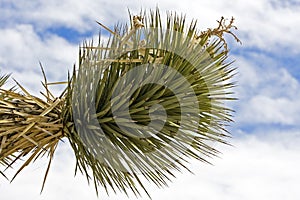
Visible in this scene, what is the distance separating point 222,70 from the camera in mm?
2439

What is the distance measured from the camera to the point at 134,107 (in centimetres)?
224

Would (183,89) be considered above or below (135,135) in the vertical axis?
above

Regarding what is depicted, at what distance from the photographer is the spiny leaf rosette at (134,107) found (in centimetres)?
225

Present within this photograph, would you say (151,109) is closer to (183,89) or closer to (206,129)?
(183,89)

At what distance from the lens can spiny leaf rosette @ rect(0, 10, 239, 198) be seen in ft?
7.38

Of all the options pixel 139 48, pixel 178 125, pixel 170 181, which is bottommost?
pixel 170 181

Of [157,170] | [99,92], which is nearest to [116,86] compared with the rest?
[99,92]

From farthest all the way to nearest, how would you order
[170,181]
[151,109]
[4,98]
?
[4,98] < [170,181] < [151,109]

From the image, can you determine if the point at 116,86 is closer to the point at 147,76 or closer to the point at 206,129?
the point at 147,76

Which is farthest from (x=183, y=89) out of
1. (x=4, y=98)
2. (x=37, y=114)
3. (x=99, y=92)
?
(x=4, y=98)

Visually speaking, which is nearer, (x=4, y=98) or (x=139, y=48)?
(x=139, y=48)

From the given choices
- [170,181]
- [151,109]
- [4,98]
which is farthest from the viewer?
[4,98]

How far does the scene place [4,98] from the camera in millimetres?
2570

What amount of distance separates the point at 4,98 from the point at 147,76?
75cm
